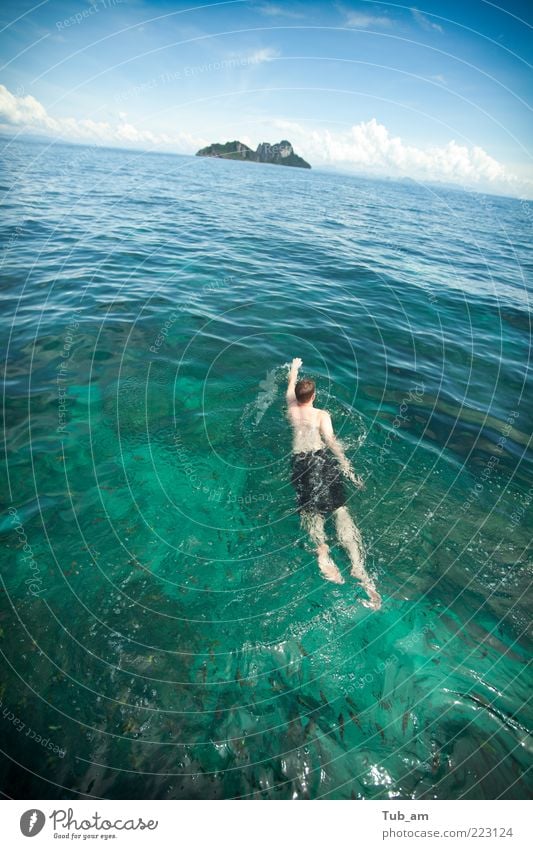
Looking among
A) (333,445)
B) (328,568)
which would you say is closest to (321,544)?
(328,568)

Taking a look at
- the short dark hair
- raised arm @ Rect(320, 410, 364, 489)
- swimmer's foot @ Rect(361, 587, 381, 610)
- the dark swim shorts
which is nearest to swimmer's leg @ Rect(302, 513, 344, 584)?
the dark swim shorts

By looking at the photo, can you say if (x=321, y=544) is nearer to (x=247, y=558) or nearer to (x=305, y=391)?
(x=247, y=558)

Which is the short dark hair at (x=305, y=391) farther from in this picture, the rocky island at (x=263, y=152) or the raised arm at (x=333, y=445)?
the rocky island at (x=263, y=152)

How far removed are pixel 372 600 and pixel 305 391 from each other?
161 inches

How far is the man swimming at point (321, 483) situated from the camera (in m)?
6.04

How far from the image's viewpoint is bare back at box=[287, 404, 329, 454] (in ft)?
25.2

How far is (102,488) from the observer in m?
7.14

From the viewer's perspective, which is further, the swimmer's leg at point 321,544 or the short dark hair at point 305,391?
the short dark hair at point 305,391

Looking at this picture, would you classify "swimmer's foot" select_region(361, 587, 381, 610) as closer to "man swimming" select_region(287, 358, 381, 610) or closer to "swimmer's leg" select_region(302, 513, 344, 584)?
"man swimming" select_region(287, 358, 381, 610)

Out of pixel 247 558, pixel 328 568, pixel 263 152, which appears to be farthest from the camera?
pixel 263 152

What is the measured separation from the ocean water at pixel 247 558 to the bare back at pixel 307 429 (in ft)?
1.65

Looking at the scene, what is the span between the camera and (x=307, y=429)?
307 inches

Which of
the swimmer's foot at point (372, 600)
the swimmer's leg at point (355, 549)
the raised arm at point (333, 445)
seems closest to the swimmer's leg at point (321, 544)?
the swimmer's leg at point (355, 549)
